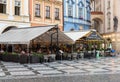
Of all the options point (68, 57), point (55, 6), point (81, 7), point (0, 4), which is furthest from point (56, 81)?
point (81, 7)

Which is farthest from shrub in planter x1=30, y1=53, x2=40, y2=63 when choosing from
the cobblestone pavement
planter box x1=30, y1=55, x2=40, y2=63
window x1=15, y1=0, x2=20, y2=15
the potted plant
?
window x1=15, y1=0, x2=20, y2=15

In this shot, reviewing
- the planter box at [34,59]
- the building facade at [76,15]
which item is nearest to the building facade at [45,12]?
the building facade at [76,15]

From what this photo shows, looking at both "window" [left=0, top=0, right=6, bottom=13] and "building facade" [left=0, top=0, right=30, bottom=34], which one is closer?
"window" [left=0, top=0, right=6, bottom=13]

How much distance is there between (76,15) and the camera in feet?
135

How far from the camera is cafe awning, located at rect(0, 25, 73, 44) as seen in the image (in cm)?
2477

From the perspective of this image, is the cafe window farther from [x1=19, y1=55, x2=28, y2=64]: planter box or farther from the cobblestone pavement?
the cobblestone pavement

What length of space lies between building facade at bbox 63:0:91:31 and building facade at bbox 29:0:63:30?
1404mm

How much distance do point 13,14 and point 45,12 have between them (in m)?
5.10

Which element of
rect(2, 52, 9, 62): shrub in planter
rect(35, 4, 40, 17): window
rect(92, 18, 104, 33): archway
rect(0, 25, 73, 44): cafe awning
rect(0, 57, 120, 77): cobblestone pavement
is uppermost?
rect(35, 4, 40, 17): window

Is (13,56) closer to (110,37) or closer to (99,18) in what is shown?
(110,37)

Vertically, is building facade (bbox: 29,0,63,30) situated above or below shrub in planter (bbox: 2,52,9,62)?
above

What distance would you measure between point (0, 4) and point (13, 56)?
752 cm

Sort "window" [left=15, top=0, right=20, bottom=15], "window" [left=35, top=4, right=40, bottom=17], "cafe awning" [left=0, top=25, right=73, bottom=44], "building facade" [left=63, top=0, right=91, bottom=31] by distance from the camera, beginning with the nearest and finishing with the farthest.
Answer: "cafe awning" [left=0, top=25, right=73, bottom=44] < "window" [left=15, top=0, right=20, bottom=15] < "window" [left=35, top=4, right=40, bottom=17] < "building facade" [left=63, top=0, right=91, bottom=31]

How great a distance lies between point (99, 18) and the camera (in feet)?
171
